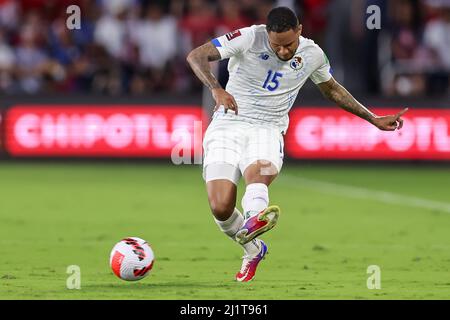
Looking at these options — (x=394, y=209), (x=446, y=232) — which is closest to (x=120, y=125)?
(x=394, y=209)

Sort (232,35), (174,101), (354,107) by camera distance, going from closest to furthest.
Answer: (232,35)
(354,107)
(174,101)

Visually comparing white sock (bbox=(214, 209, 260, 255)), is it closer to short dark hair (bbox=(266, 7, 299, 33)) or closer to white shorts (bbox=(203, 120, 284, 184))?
white shorts (bbox=(203, 120, 284, 184))

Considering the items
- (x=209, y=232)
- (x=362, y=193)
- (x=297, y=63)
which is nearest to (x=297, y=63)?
(x=297, y=63)

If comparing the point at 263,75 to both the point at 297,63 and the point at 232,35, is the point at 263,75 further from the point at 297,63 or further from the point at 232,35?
the point at 232,35

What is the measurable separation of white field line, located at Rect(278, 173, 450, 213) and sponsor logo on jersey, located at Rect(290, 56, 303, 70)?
6.49 m

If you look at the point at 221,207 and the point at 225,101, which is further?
the point at 221,207

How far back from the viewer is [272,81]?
979 cm

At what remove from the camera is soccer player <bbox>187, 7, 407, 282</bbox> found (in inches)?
369

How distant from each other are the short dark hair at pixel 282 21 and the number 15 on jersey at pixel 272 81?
0.58 m

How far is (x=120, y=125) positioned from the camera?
21953mm

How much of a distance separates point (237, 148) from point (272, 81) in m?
0.62

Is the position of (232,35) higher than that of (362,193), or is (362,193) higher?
(232,35)

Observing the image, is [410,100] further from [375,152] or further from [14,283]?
[14,283]

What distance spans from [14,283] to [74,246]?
9.26ft
